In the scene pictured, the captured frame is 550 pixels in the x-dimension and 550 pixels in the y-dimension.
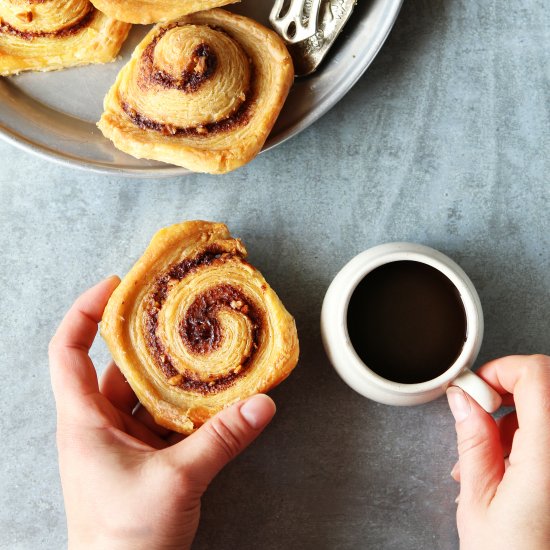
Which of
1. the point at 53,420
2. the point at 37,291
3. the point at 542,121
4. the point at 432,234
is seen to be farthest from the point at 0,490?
the point at 542,121

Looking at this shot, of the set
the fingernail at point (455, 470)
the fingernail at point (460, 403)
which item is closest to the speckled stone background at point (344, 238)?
the fingernail at point (455, 470)

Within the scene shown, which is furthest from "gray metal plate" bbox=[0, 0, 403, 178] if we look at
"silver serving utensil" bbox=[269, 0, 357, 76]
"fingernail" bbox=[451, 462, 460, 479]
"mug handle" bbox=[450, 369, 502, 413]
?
"fingernail" bbox=[451, 462, 460, 479]

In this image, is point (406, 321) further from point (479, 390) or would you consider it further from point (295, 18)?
point (295, 18)

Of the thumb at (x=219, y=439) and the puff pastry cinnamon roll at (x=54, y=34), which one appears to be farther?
the puff pastry cinnamon roll at (x=54, y=34)

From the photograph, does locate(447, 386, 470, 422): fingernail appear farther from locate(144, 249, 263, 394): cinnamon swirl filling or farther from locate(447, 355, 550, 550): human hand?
locate(144, 249, 263, 394): cinnamon swirl filling

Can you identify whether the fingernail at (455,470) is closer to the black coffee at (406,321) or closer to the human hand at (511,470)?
the human hand at (511,470)

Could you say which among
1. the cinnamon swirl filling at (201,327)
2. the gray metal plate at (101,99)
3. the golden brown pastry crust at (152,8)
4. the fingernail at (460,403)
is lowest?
the fingernail at (460,403)

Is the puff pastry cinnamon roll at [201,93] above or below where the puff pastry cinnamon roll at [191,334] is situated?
above

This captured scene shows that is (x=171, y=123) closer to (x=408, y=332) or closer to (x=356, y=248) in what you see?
(x=356, y=248)
